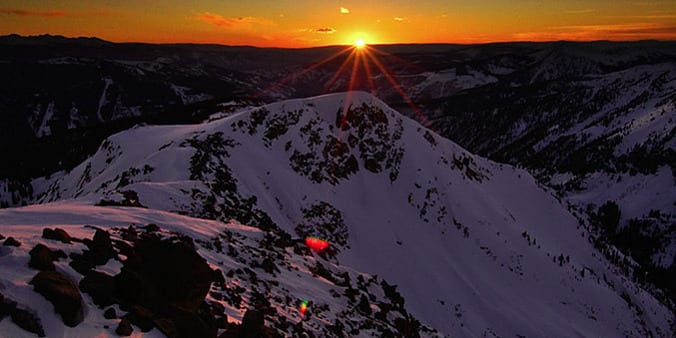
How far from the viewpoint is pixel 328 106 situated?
67.5 m

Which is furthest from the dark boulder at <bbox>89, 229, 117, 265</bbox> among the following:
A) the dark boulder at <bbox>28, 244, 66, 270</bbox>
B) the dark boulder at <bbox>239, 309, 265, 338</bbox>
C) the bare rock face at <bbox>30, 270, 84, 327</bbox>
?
the dark boulder at <bbox>239, 309, 265, 338</bbox>

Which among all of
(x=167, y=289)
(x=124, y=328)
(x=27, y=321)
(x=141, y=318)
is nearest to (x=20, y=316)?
(x=27, y=321)

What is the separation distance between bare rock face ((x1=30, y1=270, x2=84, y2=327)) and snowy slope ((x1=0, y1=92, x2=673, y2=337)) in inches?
838

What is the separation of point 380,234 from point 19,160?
17404cm

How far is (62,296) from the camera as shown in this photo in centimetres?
820

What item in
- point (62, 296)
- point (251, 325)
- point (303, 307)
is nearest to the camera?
point (62, 296)

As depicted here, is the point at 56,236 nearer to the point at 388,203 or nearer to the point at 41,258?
the point at 41,258

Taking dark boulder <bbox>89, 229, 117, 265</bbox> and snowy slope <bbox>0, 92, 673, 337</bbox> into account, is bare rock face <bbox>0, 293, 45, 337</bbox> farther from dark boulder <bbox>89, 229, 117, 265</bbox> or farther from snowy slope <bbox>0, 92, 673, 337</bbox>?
snowy slope <bbox>0, 92, 673, 337</bbox>

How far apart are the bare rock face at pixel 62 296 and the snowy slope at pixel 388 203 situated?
21293mm

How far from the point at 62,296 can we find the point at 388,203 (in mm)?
53499

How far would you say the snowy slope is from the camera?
43.5m

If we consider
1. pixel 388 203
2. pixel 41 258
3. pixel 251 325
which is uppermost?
pixel 41 258

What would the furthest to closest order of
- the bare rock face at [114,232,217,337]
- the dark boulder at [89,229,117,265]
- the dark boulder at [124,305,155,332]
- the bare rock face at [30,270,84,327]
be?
the dark boulder at [89,229,117,265] → the bare rock face at [114,232,217,337] → the dark boulder at [124,305,155,332] → the bare rock face at [30,270,84,327]

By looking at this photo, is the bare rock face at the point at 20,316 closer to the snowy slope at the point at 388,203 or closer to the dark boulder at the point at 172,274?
the dark boulder at the point at 172,274
